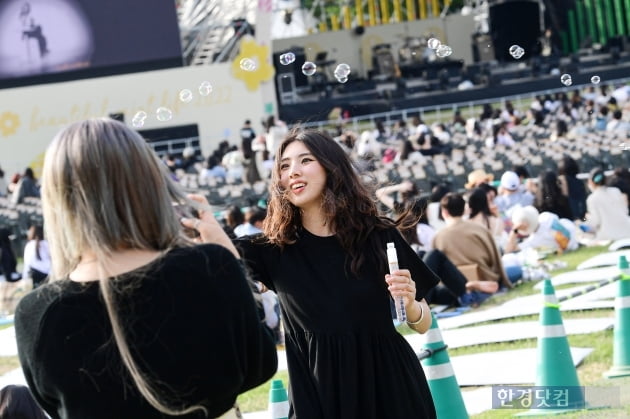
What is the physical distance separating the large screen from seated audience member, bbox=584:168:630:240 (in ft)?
68.6

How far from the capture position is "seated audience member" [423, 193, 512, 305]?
1089cm

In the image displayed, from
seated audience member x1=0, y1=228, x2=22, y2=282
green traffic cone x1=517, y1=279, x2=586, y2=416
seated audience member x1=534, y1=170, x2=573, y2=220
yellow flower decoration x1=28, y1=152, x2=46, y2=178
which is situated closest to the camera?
green traffic cone x1=517, y1=279, x2=586, y2=416

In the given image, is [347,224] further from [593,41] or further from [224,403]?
[593,41]

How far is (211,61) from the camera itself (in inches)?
1404

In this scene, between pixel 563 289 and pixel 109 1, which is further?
pixel 109 1

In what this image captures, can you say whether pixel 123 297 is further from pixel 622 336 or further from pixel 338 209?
pixel 622 336

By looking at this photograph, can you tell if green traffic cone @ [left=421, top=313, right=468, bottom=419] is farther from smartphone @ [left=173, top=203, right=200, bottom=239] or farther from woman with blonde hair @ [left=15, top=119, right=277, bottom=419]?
woman with blonde hair @ [left=15, top=119, right=277, bottom=419]

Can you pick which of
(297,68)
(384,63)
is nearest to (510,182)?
(297,68)

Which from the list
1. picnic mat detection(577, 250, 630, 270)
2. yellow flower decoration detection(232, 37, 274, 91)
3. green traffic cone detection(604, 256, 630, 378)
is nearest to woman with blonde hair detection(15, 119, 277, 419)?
green traffic cone detection(604, 256, 630, 378)

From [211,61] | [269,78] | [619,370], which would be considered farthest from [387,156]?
[619,370]

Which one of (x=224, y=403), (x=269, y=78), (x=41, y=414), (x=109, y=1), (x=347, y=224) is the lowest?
(x=41, y=414)

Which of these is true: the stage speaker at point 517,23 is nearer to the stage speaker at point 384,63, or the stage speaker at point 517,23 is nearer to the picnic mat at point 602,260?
the stage speaker at point 384,63

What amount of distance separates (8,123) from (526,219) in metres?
22.1

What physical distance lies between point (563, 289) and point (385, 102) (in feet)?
82.7
